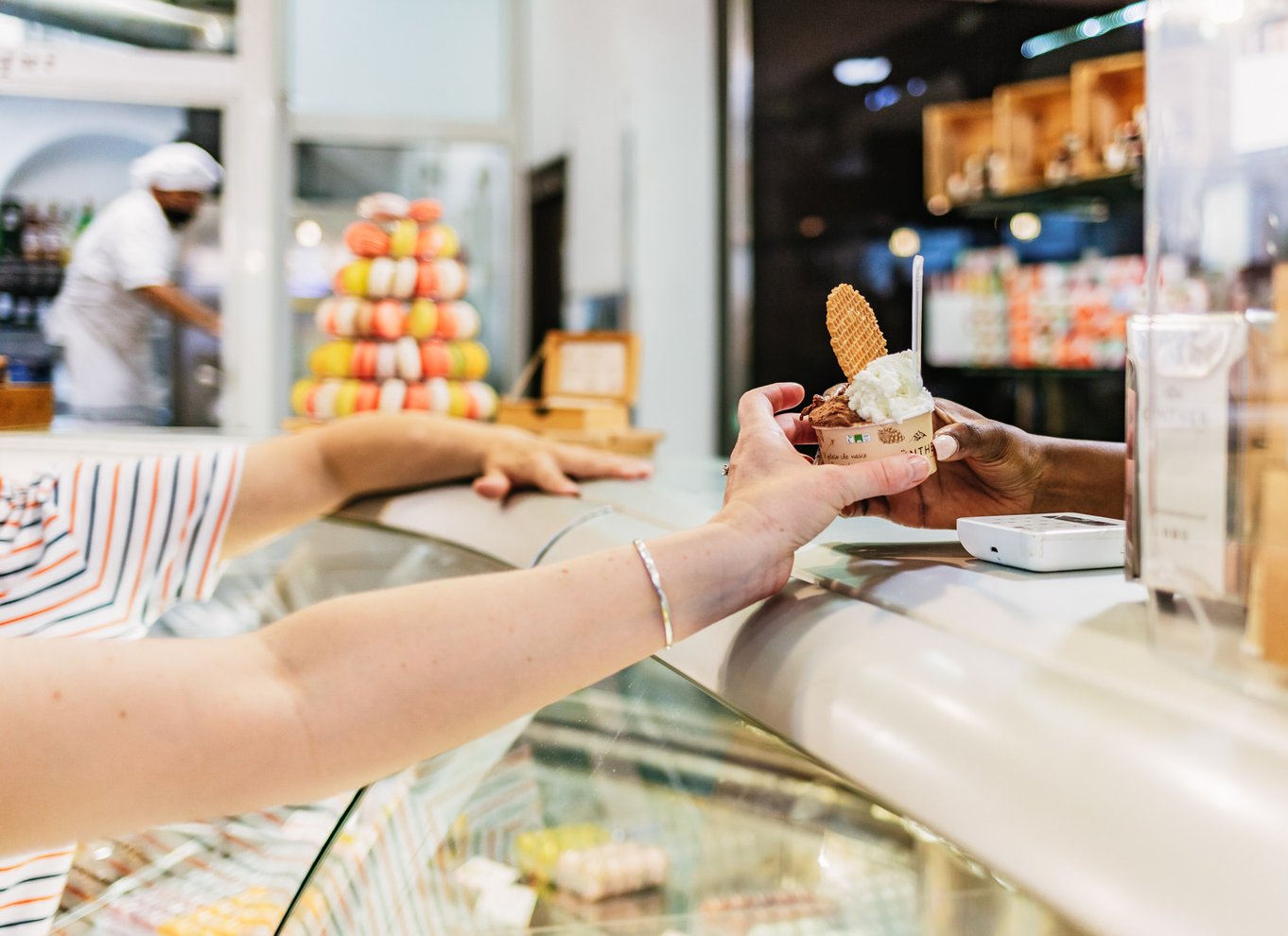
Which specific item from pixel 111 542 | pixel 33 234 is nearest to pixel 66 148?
pixel 33 234

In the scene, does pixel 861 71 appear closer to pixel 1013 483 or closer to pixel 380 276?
pixel 380 276

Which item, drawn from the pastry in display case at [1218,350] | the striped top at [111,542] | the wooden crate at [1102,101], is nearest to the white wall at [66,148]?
the wooden crate at [1102,101]

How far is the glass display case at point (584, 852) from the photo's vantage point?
29.1 inches

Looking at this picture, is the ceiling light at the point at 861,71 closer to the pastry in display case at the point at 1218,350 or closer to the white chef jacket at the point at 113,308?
the white chef jacket at the point at 113,308

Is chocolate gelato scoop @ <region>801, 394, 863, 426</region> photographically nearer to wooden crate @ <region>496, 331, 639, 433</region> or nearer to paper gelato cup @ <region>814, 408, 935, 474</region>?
paper gelato cup @ <region>814, 408, 935, 474</region>

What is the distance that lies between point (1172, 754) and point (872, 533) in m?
0.47

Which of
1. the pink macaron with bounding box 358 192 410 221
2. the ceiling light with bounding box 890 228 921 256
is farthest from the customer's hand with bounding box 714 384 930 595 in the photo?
the ceiling light with bounding box 890 228 921 256

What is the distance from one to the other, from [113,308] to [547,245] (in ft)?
6.11

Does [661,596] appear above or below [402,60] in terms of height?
below

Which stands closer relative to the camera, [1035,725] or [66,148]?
[1035,725]

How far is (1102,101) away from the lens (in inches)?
143

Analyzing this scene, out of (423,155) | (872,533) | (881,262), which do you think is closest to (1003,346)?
(881,262)

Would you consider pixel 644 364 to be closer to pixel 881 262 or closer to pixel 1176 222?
pixel 881 262

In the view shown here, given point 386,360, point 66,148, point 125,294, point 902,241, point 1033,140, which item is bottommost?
point 386,360
